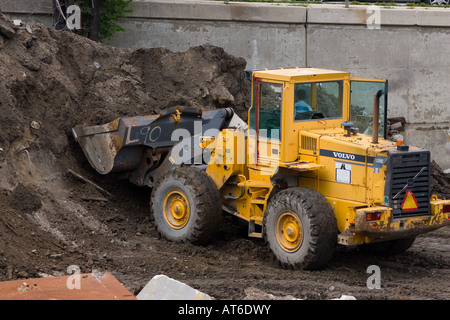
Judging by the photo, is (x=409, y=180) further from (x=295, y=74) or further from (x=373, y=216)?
(x=295, y=74)

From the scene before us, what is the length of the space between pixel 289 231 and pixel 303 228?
31 cm

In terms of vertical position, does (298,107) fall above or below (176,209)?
above

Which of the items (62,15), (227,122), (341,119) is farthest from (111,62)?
(341,119)

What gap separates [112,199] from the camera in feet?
42.0

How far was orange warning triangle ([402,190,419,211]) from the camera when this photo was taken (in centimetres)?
1027

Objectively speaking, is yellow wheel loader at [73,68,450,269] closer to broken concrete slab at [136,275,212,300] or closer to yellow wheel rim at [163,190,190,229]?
yellow wheel rim at [163,190,190,229]

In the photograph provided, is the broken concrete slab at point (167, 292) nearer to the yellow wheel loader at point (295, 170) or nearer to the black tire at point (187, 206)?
the yellow wheel loader at point (295, 170)

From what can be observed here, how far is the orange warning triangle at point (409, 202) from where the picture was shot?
10266mm

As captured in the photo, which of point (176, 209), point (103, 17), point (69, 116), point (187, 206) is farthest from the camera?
point (103, 17)

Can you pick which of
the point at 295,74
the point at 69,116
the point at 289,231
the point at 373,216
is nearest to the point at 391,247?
the point at 373,216

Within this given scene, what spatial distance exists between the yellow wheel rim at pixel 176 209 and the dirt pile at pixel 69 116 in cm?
53

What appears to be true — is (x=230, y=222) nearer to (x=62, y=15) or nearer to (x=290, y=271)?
(x=290, y=271)

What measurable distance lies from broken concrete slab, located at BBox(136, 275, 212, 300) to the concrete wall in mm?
8653

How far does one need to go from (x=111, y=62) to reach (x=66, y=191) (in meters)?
3.02
